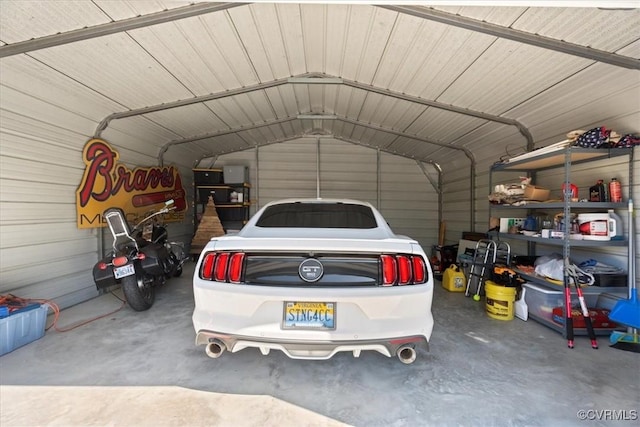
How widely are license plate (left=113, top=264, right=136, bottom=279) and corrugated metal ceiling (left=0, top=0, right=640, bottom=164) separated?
2.02 metres

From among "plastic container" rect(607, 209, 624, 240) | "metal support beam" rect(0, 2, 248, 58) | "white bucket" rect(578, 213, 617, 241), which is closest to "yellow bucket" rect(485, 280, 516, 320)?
"white bucket" rect(578, 213, 617, 241)

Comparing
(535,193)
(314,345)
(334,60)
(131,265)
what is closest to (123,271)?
(131,265)

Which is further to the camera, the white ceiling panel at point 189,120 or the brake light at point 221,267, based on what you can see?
the white ceiling panel at point 189,120

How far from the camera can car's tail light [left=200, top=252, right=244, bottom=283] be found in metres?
1.80

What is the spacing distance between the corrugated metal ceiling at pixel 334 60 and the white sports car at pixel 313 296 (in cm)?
203

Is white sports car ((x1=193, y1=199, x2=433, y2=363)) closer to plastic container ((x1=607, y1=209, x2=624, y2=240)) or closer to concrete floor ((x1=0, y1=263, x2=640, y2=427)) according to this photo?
concrete floor ((x1=0, y1=263, x2=640, y2=427))

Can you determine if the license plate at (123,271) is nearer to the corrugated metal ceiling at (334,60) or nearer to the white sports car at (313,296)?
the white sports car at (313,296)

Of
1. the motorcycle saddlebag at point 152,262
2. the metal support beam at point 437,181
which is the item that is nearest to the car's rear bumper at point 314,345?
the motorcycle saddlebag at point 152,262

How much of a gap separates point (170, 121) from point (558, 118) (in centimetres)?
561

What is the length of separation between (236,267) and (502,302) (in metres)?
2.98

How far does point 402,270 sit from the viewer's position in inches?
70.4

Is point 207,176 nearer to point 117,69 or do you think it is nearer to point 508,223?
point 117,69

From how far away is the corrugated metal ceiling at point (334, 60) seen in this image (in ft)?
7.36

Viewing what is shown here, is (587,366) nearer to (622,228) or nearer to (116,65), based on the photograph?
(622,228)
